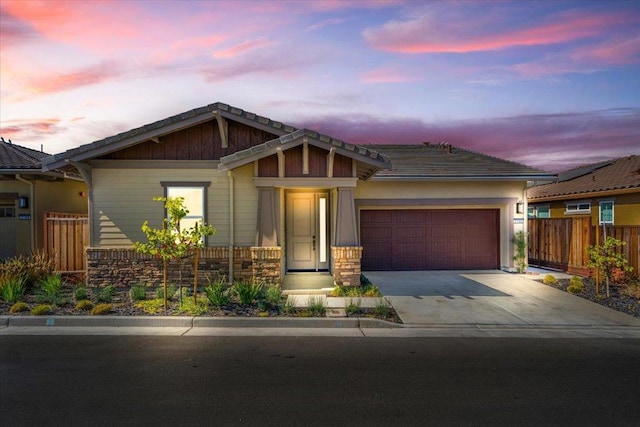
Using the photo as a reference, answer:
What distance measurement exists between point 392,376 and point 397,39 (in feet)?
34.9

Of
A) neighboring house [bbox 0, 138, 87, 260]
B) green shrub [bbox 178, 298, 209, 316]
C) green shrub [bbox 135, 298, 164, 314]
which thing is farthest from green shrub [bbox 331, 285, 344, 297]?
neighboring house [bbox 0, 138, 87, 260]

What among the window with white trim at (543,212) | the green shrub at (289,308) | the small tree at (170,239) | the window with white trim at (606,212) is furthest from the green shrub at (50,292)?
the window with white trim at (543,212)

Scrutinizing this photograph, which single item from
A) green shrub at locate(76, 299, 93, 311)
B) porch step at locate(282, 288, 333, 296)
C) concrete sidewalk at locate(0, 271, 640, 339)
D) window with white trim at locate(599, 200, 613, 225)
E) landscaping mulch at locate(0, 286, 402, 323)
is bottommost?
concrete sidewalk at locate(0, 271, 640, 339)

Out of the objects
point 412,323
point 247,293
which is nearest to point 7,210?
point 247,293

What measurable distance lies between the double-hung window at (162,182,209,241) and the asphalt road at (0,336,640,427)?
4857 mm

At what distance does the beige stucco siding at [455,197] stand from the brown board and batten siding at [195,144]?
14.8 feet

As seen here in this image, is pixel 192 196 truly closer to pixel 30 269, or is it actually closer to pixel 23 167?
pixel 30 269

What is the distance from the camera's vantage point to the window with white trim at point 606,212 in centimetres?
1425

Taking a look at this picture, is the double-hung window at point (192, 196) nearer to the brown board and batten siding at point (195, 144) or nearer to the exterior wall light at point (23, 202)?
the brown board and batten siding at point (195, 144)

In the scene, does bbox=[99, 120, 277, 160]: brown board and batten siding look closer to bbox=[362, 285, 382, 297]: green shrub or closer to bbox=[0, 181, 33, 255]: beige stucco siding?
bbox=[0, 181, 33, 255]: beige stucco siding

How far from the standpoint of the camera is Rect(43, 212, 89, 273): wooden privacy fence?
12617 mm

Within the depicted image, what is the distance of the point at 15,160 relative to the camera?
14898 mm

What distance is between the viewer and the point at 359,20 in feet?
40.6

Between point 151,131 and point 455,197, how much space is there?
32.7ft
